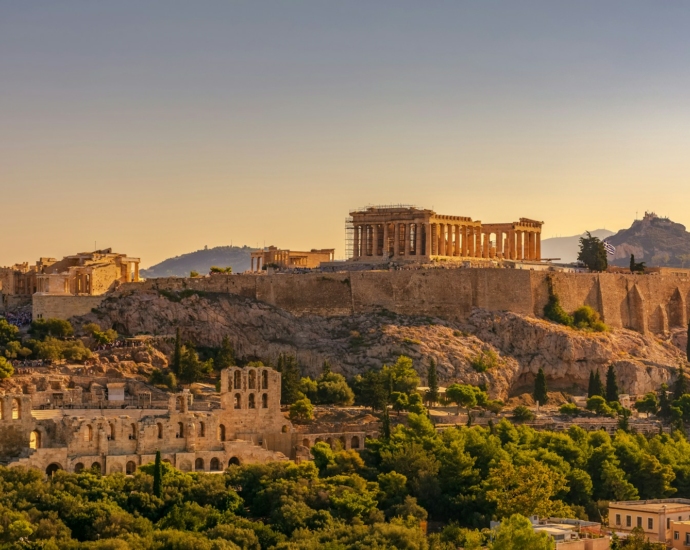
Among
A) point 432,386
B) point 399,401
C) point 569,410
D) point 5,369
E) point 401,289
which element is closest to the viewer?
point 5,369

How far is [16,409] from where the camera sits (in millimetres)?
79312

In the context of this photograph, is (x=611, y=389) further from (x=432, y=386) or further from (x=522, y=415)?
(x=432, y=386)

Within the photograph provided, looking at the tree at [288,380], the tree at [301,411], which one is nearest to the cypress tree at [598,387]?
the tree at [288,380]

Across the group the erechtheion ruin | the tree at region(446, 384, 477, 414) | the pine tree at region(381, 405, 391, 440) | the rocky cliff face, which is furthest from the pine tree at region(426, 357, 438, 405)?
the erechtheion ruin

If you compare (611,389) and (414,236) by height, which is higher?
(414,236)

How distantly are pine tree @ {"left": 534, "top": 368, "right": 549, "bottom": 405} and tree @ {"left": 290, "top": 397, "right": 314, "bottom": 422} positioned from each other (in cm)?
1650

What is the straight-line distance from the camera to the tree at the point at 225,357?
9225 centimetres

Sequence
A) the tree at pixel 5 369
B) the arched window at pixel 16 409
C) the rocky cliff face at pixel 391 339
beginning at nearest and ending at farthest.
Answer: the arched window at pixel 16 409, the tree at pixel 5 369, the rocky cliff face at pixel 391 339

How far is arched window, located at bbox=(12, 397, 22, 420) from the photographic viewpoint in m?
78.3

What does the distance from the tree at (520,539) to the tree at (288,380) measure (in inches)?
808

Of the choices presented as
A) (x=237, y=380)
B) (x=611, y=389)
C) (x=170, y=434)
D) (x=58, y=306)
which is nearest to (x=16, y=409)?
(x=170, y=434)

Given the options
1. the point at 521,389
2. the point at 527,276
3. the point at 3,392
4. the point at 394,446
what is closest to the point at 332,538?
the point at 394,446

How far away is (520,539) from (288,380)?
23.5 meters

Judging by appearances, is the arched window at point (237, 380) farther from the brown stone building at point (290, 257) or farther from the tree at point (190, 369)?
the brown stone building at point (290, 257)
